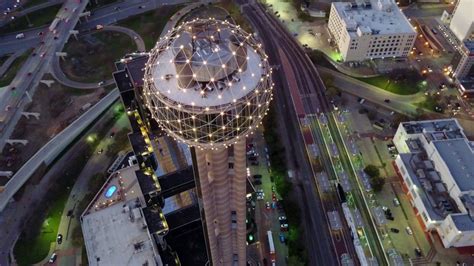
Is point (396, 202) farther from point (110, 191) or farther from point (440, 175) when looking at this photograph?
point (110, 191)

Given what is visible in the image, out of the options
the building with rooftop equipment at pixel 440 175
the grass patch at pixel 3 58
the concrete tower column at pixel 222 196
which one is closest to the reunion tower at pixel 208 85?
the concrete tower column at pixel 222 196

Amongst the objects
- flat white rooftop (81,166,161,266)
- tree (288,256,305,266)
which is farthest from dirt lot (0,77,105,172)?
tree (288,256,305,266)

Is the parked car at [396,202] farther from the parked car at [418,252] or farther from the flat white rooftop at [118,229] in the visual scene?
the flat white rooftop at [118,229]

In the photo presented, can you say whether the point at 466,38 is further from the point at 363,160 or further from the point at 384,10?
the point at 363,160

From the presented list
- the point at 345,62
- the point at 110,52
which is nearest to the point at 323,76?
the point at 345,62

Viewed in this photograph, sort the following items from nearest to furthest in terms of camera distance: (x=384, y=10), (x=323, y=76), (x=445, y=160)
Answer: (x=445, y=160)
(x=323, y=76)
(x=384, y=10)

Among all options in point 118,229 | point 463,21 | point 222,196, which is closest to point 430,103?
point 463,21
